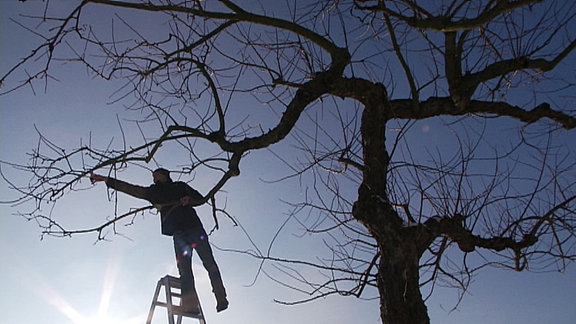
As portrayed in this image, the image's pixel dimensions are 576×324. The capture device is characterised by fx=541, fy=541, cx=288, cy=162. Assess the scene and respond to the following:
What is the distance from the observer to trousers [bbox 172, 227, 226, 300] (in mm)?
5328

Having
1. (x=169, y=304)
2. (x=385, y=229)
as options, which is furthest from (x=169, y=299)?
(x=385, y=229)

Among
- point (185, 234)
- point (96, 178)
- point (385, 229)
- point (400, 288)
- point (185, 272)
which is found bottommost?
point (400, 288)

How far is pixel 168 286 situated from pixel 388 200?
2581mm

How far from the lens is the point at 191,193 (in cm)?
515

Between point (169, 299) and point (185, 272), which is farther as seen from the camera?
point (185, 272)

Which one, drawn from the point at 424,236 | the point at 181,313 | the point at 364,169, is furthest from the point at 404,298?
the point at 181,313

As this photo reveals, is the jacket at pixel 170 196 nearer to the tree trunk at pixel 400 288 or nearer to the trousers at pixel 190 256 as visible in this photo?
the trousers at pixel 190 256

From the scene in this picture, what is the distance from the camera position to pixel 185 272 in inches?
211

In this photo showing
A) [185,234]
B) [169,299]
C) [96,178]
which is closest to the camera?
[96,178]

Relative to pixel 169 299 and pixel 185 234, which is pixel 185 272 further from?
pixel 169 299

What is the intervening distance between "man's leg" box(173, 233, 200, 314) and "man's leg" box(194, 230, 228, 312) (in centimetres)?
12

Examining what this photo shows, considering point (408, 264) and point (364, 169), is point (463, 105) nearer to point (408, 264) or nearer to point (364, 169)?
point (364, 169)

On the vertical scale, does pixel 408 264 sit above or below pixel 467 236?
below

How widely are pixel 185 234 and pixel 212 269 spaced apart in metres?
0.45
